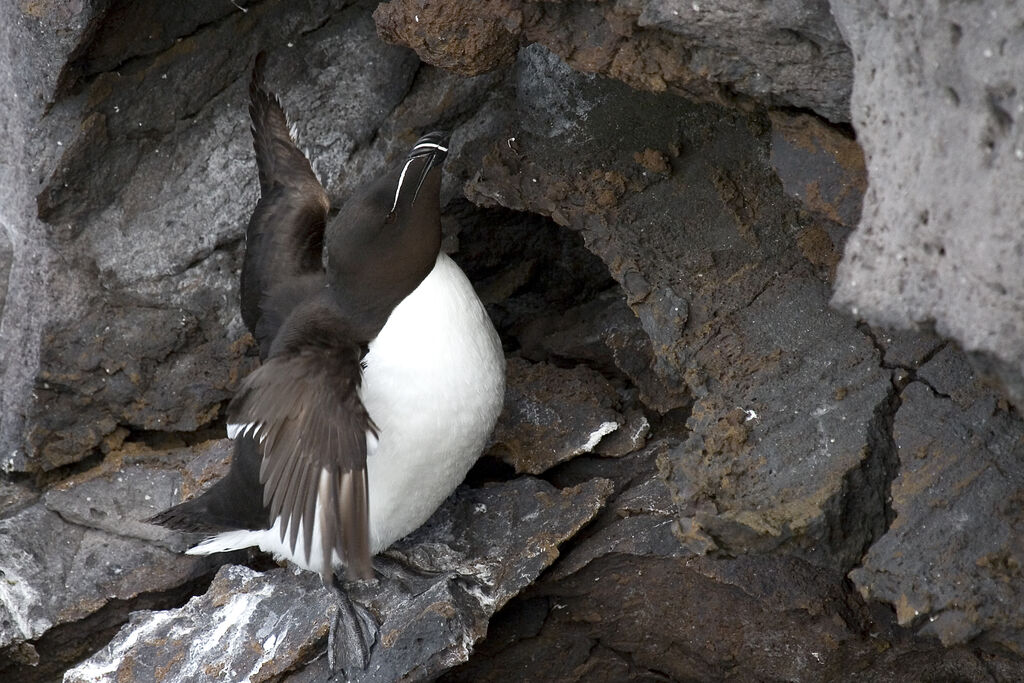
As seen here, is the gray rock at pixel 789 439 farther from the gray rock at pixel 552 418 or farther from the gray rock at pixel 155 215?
the gray rock at pixel 155 215

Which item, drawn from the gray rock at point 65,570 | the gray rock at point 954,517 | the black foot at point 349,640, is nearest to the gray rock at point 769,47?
the gray rock at point 954,517

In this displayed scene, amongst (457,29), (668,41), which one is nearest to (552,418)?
(457,29)

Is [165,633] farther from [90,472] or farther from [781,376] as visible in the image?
[781,376]

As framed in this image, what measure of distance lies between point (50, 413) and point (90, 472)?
234 millimetres

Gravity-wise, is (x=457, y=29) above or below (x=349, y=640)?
above

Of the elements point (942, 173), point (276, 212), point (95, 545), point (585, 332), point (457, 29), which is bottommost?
point (585, 332)

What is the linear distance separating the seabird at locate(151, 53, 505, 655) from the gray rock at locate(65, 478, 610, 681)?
0.11m

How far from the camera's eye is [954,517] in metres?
2.41

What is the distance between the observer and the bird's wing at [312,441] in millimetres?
2703

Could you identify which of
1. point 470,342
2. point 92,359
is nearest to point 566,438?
point 470,342

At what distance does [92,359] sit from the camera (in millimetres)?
3781

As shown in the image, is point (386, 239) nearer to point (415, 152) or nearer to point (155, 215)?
point (415, 152)

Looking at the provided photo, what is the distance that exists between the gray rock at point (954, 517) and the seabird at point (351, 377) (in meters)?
1.12

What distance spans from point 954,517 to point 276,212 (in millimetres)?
2085
